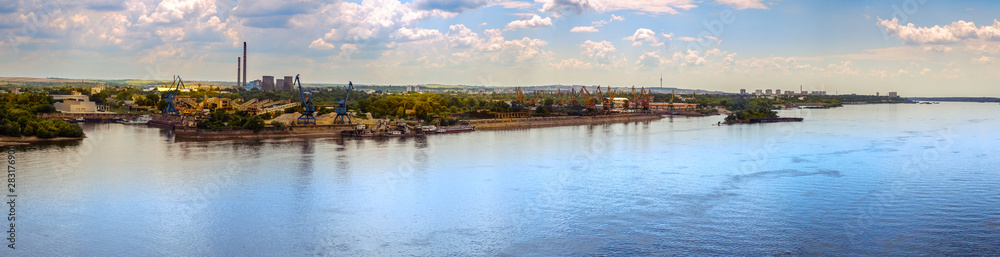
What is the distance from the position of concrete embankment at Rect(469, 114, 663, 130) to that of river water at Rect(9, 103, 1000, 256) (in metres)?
11.5

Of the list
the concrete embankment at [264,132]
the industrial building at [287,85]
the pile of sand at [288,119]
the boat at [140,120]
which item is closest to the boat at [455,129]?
the concrete embankment at [264,132]

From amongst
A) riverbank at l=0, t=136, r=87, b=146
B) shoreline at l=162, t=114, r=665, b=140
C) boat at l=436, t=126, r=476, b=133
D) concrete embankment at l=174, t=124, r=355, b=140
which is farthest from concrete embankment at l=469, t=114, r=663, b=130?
riverbank at l=0, t=136, r=87, b=146

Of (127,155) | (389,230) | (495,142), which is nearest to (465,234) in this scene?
(389,230)

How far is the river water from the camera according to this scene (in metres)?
7.54

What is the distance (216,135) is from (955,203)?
57.0ft

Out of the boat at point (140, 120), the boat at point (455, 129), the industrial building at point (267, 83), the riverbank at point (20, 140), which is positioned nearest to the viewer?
the riverbank at point (20, 140)

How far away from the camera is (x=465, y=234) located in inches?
317

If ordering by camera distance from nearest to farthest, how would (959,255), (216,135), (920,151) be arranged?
1. (959,255)
2. (920,151)
3. (216,135)

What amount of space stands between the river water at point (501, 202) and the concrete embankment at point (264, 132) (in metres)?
3.07

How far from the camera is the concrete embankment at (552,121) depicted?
93.5ft

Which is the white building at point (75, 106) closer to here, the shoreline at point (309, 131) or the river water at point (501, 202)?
the shoreline at point (309, 131)

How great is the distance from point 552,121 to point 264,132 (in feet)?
47.4

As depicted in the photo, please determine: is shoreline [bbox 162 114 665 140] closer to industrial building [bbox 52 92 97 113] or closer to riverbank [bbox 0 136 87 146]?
riverbank [bbox 0 136 87 146]

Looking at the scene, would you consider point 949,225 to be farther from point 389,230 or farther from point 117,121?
point 117,121
